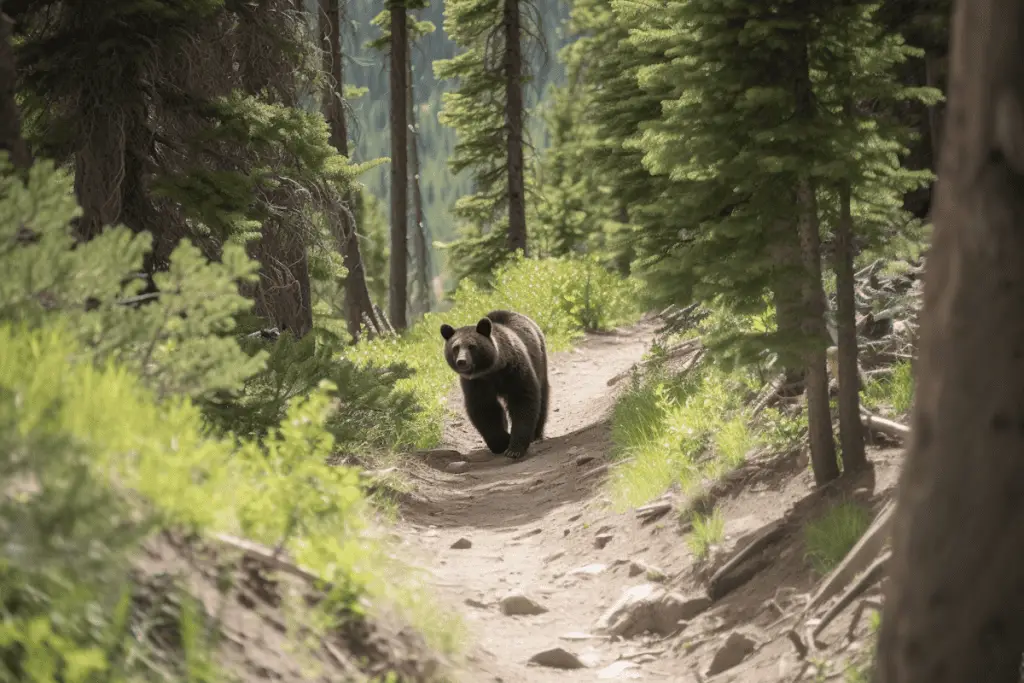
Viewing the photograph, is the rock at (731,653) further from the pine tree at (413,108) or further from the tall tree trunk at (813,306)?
the pine tree at (413,108)

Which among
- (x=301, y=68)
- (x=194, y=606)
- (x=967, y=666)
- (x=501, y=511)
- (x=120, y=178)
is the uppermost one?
(x=301, y=68)

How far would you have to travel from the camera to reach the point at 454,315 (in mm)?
21359

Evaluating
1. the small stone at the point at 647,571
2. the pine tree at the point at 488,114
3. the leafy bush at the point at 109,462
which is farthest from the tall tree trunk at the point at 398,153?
the leafy bush at the point at 109,462

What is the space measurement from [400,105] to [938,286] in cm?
2102

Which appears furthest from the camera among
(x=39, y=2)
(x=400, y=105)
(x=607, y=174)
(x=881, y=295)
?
(x=400, y=105)

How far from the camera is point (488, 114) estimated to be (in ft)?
77.9

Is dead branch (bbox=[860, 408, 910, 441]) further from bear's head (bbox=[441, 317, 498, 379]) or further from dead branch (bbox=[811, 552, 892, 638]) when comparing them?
bear's head (bbox=[441, 317, 498, 379])

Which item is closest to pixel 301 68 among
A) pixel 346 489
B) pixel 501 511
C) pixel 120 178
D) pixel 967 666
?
pixel 120 178

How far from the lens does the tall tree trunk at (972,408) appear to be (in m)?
3.68

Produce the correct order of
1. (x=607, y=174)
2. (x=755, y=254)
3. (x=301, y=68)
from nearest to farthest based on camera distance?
(x=755, y=254) < (x=301, y=68) < (x=607, y=174)

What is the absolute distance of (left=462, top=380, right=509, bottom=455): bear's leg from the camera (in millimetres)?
12289

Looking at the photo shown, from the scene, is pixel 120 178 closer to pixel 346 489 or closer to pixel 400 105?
pixel 346 489

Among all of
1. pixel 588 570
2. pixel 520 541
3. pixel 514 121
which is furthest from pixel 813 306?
pixel 514 121

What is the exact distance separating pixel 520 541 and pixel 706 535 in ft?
7.63
